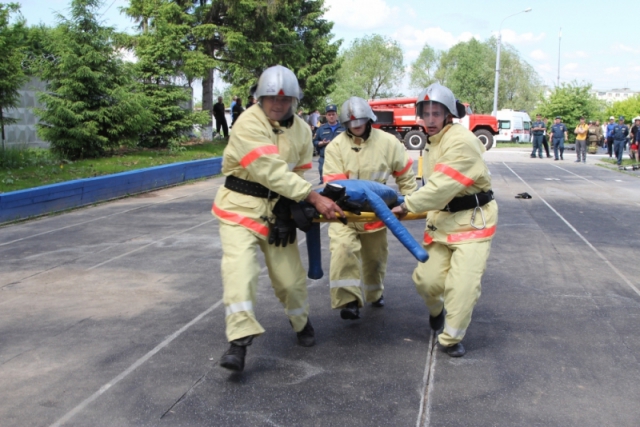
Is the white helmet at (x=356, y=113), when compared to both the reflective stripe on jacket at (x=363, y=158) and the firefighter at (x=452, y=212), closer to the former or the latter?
the reflective stripe on jacket at (x=363, y=158)

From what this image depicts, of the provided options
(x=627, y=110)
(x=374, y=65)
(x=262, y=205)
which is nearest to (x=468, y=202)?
(x=262, y=205)

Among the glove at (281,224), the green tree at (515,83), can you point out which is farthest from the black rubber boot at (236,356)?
the green tree at (515,83)

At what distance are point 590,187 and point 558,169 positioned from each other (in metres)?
5.98

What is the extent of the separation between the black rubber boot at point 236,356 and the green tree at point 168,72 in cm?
1734

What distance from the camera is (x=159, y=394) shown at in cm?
388

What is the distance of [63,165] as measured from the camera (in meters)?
15.5

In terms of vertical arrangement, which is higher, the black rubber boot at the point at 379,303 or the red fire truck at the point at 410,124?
the red fire truck at the point at 410,124

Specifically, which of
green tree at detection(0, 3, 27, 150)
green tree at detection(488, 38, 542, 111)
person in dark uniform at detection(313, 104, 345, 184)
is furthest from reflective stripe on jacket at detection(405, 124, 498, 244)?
green tree at detection(488, 38, 542, 111)

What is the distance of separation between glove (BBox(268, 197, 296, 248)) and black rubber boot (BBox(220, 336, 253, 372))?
0.71 metres

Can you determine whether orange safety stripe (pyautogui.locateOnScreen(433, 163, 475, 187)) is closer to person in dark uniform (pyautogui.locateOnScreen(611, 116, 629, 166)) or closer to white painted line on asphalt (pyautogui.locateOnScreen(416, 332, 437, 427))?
white painted line on asphalt (pyautogui.locateOnScreen(416, 332, 437, 427))

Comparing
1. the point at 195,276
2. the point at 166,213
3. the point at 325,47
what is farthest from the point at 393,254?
the point at 325,47

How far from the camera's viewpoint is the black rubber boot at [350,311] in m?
5.19

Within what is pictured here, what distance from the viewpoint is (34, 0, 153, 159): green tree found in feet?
54.9

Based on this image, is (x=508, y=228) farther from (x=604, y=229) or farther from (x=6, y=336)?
(x=6, y=336)
